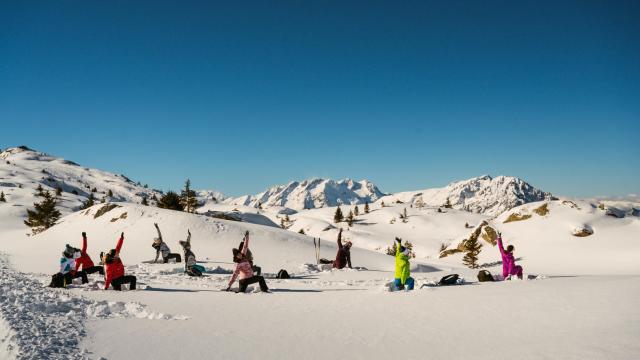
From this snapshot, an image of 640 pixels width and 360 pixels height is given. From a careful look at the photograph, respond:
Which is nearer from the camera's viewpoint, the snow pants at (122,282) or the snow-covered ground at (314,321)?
the snow-covered ground at (314,321)

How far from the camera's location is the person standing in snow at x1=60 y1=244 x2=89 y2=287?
46.7 ft

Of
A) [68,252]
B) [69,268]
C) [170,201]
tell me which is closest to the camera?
[69,268]

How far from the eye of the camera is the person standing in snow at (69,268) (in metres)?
14.2

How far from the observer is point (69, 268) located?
15.0m

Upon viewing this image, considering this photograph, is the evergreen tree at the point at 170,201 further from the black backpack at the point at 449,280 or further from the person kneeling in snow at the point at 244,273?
the black backpack at the point at 449,280

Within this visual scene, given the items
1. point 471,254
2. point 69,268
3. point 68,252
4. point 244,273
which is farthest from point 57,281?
point 471,254

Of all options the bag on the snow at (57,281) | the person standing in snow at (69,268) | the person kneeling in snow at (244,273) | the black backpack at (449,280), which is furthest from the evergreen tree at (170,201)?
the black backpack at (449,280)

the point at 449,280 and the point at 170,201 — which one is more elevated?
the point at 170,201

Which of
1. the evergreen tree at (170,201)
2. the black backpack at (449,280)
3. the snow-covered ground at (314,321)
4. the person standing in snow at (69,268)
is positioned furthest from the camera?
the evergreen tree at (170,201)

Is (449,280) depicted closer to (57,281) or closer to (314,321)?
(314,321)

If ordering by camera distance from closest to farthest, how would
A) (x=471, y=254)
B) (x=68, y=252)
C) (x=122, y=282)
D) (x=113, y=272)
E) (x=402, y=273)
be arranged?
(x=113, y=272) < (x=122, y=282) < (x=402, y=273) < (x=68, y=252) < (x=471, y=254)

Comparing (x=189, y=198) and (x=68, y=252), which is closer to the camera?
(x=68, y=252)

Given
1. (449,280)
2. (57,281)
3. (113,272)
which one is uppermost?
(113,272)

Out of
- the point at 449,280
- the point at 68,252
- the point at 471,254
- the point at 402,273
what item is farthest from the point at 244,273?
the point at 471,254
